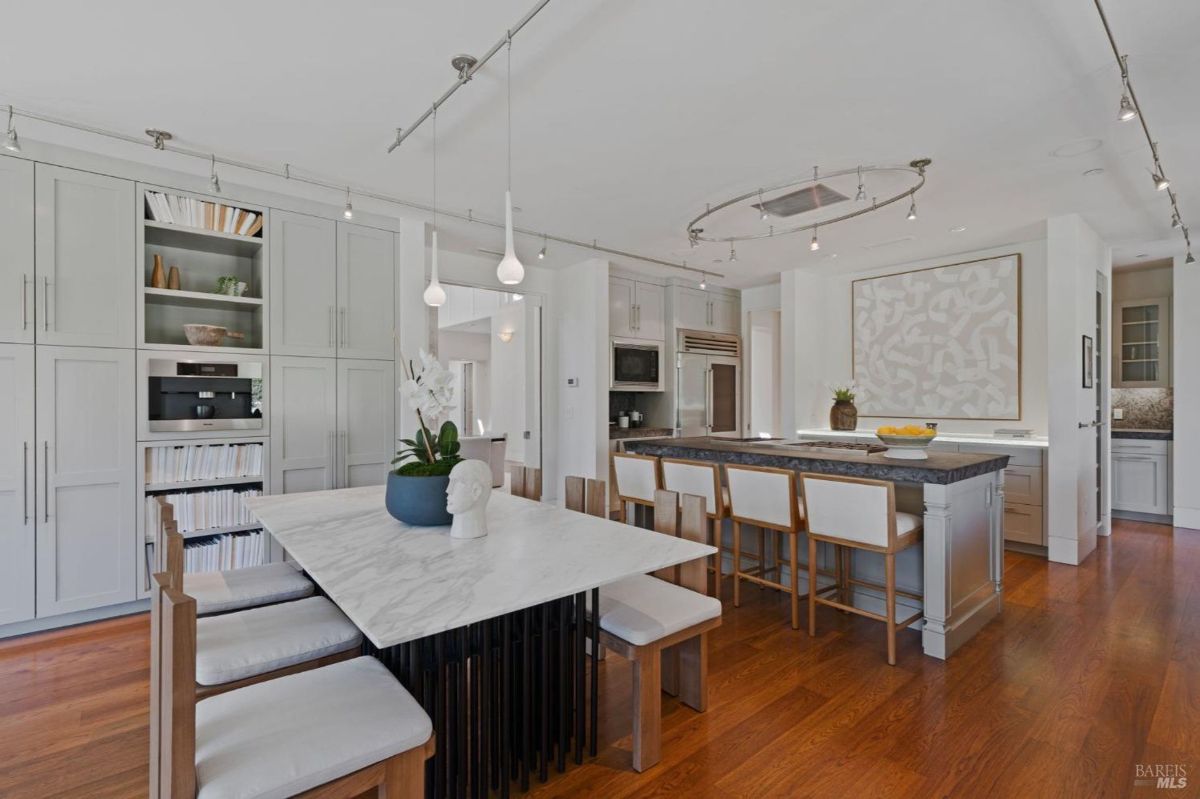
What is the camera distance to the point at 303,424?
3.86 metres

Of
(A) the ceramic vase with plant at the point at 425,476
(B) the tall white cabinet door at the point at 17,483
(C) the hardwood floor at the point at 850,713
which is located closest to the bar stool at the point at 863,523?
(C) the hardwood floor at the point at 850,713

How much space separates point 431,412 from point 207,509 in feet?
7.59

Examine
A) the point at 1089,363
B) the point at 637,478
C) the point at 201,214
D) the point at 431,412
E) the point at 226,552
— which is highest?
the point at 201,214

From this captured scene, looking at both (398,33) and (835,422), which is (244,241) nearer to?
(398,33)

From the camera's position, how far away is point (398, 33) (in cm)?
215

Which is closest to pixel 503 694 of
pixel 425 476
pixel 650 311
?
pixel 425 476

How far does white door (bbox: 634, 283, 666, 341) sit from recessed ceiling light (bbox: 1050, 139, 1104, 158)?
3.61 metres

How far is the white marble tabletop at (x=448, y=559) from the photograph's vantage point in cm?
136

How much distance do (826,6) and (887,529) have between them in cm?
215

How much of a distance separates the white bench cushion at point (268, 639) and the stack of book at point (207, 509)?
1.72 m

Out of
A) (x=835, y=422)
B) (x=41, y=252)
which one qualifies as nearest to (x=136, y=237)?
(x=41, y=252)

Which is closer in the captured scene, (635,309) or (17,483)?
(17,483)

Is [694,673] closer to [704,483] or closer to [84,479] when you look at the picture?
[704,483]

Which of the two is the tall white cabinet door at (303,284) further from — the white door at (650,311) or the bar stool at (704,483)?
the white door at (650,311)
